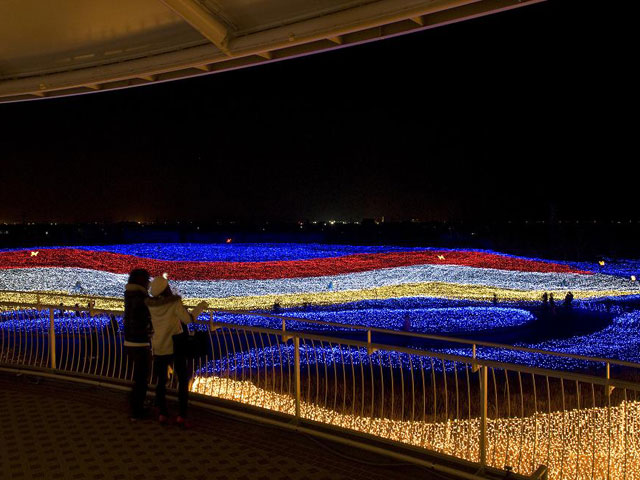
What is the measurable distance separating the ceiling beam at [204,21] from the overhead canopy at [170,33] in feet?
0.04

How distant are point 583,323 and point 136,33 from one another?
1944 centimetres

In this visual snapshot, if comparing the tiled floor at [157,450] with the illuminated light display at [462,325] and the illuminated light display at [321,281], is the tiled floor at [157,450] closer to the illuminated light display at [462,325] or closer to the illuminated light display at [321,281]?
the illuminated light display at [462,325]

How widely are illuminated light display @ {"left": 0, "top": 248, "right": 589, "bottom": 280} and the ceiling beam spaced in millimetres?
20357

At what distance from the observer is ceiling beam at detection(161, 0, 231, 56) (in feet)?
20.4

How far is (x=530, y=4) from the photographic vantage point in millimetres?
5484

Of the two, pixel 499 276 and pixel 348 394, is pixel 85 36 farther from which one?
pixel 499 276

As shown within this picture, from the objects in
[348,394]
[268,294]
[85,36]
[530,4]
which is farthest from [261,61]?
[268,294]

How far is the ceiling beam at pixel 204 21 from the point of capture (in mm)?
6203

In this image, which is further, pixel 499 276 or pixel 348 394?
pixel 499 276

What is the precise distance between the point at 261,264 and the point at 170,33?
71.4ft

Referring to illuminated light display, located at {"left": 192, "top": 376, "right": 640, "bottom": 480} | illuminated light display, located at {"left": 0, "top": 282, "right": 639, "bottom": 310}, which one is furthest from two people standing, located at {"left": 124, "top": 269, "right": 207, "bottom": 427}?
illuminated light display, located at {"left": 0, "top": 282, "right": 639, "bottom": 310}

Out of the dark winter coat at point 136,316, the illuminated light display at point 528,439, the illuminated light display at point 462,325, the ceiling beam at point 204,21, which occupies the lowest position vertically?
the illuminated light display at point 528,439

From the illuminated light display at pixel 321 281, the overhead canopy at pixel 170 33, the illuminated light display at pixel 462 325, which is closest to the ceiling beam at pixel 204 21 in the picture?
the overhead canopy at pixel 170 33

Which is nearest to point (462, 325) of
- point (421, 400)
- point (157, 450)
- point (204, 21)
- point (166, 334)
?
point (421, 400)
